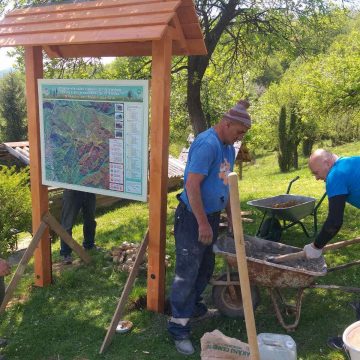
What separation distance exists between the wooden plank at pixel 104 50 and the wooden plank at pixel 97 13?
583mm

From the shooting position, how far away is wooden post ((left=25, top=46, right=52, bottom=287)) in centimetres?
478

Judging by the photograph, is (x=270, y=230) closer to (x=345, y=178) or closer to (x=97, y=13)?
(x=345, y=178)

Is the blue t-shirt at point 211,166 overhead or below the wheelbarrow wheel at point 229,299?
overhead

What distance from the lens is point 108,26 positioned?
155 inches

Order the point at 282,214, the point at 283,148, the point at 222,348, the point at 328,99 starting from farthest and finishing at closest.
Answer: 1. the point at 283,148
2. the point at 328,99
3. the point at 282,214
4. the point at 222,348

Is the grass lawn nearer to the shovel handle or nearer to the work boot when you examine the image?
the work boot

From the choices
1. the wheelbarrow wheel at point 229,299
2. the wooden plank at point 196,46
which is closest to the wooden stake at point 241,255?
the wheelbarrow wheel at point 229,299

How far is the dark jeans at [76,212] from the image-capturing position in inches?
235

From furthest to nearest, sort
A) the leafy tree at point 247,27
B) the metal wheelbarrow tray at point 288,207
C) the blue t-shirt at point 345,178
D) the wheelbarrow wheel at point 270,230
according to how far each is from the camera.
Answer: the leafy tree at point 247,27 < the wheelbarrow wheel at point 270,230 < the metal wheelbarrow tray at point 288,207 < the blue t-shirt at point 345,178

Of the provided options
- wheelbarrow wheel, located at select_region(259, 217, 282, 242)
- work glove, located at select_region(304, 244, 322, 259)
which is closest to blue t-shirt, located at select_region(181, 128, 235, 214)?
work glove, located at select_region(304, 244, 322, 259)

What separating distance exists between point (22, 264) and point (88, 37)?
2401 millimetres

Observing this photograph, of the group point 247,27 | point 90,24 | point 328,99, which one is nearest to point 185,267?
point 90,24

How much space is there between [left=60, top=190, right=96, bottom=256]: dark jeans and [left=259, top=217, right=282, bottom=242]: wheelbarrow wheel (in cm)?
240

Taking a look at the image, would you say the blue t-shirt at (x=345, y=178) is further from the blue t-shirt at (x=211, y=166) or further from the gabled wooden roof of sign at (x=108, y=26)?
the gabled wooden roof of sign at (x=108, y=26)
